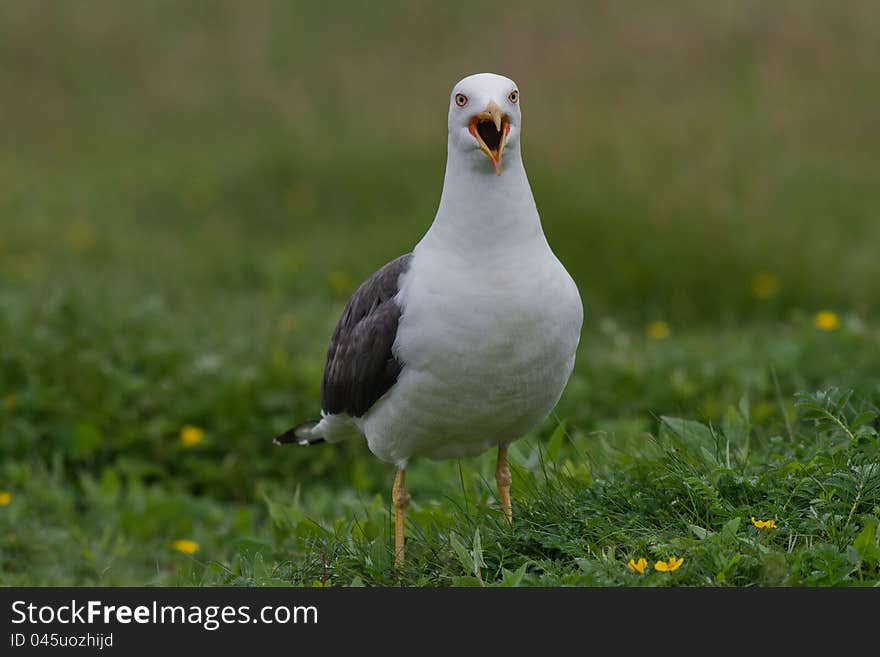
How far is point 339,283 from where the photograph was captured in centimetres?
888

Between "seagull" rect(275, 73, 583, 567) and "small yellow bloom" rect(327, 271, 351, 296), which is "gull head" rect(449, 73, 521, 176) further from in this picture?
"small yellow bloom" rect(327, 271, 351, 296)

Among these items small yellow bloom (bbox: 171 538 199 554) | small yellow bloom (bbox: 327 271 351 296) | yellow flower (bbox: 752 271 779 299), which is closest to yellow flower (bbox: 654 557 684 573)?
small yellow bloom (bbox: 171 538 199 554)

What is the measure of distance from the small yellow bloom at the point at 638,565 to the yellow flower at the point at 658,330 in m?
4.37

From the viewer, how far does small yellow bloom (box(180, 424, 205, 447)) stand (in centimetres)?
601

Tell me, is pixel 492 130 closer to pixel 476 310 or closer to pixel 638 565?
pixel 476 310

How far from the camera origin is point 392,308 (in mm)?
3834

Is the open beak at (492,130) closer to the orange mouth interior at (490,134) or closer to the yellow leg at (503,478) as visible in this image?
the orange mouth interior at (490,134)

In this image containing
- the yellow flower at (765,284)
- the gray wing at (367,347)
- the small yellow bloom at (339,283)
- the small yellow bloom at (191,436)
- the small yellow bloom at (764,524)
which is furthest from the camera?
the small yellow bloom at (339,283)

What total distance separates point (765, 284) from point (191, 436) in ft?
13.9

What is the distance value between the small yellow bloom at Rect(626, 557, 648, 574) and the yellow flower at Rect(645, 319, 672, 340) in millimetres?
4370

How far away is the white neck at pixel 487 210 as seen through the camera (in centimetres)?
367

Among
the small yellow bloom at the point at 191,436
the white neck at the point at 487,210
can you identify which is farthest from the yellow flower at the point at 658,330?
the white neck at the point at 487,210

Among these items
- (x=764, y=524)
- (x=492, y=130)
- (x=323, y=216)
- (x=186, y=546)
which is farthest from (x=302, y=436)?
(x=323, y=216)

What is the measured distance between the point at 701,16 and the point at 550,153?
218 centimetres
